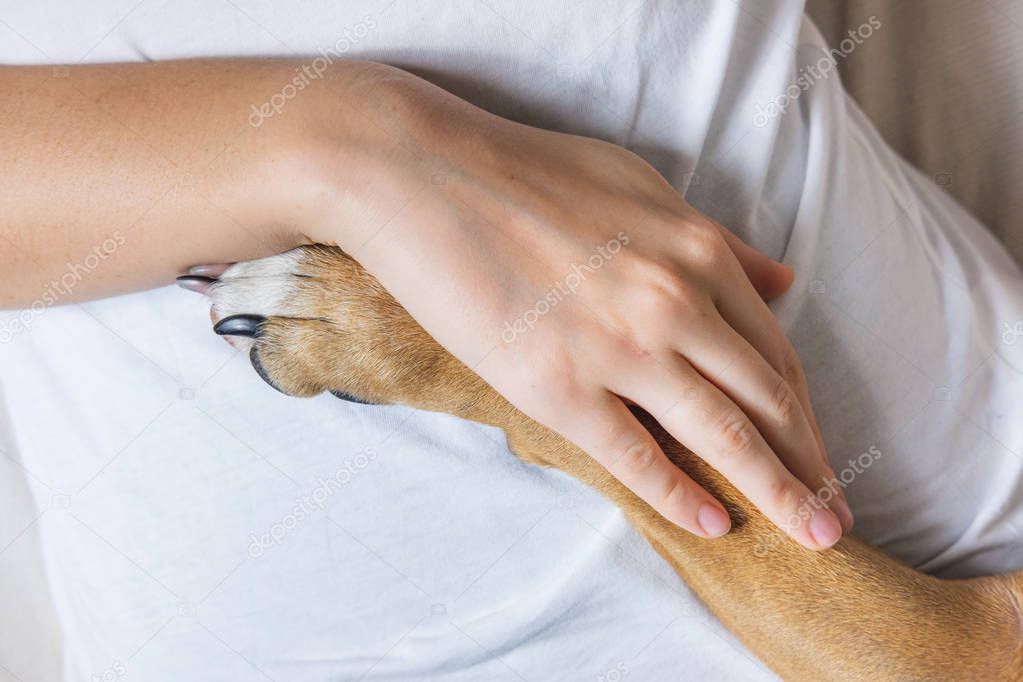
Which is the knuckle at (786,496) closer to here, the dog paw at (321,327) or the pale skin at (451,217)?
the pale skin at (451,217)

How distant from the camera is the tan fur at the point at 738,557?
859 mm

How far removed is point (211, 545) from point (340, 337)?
0.28m

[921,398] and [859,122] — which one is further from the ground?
[859,122]

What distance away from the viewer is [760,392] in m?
0.79

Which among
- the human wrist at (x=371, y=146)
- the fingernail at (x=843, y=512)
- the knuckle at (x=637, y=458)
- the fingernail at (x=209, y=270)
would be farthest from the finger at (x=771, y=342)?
the fingernail at (x=209, y=270)

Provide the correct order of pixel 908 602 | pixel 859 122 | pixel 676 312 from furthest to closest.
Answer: pixel 859 122 < pixel 908 602 < pixel 676 312

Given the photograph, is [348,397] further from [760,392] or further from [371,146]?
[760,392]

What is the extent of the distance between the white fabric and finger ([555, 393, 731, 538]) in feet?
0.42

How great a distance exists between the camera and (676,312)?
2.47ft

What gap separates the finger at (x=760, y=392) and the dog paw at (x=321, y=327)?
279 mm

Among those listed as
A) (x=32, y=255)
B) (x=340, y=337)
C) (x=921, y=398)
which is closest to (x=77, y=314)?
(x=32, y=255)

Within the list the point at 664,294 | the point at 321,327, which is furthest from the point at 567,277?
the point at 321,327

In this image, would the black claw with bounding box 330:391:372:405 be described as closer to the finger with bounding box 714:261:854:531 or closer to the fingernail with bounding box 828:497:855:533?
the finger with bounding box 714:261:854:531

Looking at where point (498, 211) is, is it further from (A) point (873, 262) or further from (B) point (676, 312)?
(A) point (873, 262)
